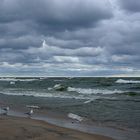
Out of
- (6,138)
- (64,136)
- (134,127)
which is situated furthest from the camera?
(134,127)

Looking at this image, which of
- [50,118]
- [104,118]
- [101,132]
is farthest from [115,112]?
[101,132]

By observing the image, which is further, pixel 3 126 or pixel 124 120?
pixel 124 120

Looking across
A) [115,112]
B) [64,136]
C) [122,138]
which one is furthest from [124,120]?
[64,136]

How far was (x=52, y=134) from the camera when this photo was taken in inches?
390

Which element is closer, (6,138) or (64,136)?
(6,138)

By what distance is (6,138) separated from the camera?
8.88 metres

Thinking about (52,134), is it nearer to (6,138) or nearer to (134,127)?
(6,138)

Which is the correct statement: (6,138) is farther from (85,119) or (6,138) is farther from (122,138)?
(85,119)

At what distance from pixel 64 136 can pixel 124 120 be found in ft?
19.0

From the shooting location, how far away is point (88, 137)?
405 inches

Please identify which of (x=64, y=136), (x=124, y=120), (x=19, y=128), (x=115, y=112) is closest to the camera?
(x=64, y=136)

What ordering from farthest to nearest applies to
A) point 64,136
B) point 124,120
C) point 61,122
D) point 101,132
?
point 124,120
point 61,122
point 101,132
point 64,136

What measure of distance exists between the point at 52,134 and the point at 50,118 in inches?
218

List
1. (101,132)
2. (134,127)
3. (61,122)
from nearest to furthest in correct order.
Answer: (101,132) → (134,127) → (61,122)
